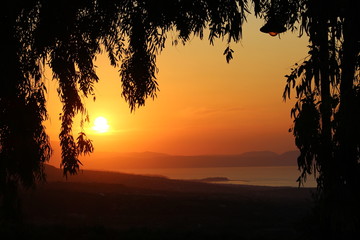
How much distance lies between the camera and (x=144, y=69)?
10.8 metres

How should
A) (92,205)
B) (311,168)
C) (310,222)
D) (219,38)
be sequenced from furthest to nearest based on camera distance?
(92,205) < (310,222) < (219,38) < (311,168)

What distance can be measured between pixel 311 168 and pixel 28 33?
21.1ft

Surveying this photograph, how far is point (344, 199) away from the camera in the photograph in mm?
8180

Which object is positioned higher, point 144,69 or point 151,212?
point 144,69

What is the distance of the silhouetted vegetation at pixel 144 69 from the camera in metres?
8.57

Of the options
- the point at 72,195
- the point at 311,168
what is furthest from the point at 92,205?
the point at 311,168

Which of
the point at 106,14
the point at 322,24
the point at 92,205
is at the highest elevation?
the point at 106,14

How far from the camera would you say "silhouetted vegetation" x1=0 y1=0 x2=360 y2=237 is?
8.57 metres

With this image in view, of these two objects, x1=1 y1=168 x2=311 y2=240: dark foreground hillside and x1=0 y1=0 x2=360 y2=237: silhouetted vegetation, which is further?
x1=1 y1=168 x2=311 y2=240: dark foreground hillside

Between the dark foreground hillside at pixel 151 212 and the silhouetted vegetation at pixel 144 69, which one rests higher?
the silhouetted vegetation at pixel 144 69

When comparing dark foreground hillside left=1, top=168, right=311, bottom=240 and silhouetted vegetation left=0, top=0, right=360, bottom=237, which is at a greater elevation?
silhouetted vegetation left=0, top=0, right=360, bottom=237

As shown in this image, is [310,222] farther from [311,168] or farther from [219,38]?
[219,38]

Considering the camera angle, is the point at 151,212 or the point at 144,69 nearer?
the point at 144,69

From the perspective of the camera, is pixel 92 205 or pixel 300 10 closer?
pixel 300 10
